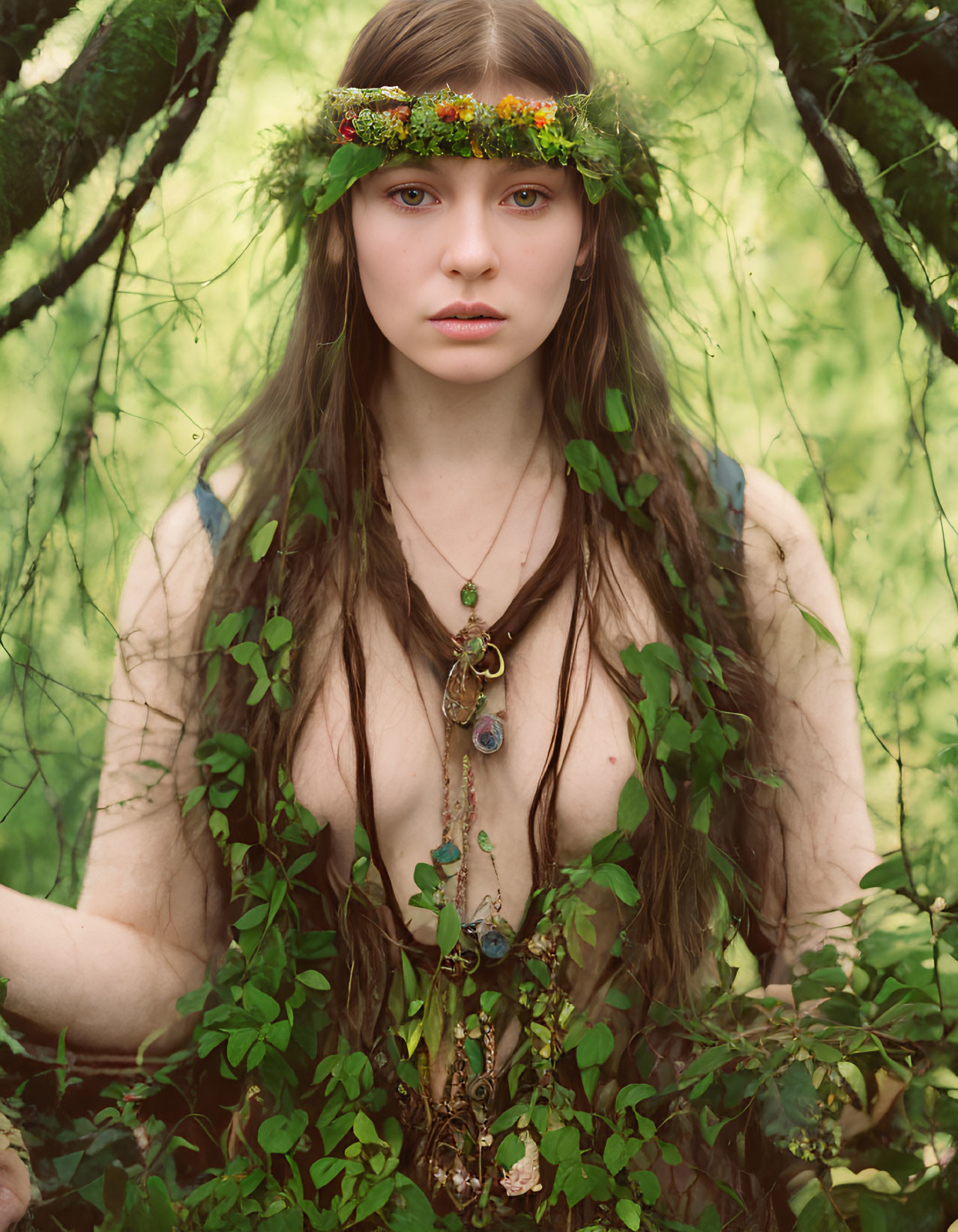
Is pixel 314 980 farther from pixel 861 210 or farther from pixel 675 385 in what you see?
pixel 861 210

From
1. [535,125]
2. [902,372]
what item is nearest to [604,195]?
[535,125]

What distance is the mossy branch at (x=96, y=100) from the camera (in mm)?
1383

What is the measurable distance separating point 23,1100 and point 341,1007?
1.32 ft

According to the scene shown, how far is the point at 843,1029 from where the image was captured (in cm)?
132

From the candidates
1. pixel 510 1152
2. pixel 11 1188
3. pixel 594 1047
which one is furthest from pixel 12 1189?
pixel 594 1047

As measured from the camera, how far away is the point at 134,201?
4.62 feet

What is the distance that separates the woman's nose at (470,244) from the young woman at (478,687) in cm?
7

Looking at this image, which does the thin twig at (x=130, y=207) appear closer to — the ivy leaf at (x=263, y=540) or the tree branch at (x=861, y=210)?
the ivy leaf at (x=263, y=540)

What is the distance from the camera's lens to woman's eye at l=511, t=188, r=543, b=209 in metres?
1.20

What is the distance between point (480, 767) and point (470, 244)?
0.55m

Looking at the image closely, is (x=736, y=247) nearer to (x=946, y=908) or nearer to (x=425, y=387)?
(x=425, y=387)

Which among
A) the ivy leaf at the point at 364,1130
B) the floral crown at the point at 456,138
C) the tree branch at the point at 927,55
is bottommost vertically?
the ivy leaf at the point at 364,1130

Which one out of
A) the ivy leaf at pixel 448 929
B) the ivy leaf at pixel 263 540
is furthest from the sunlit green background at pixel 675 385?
the ivy leaf at pixel 448 929

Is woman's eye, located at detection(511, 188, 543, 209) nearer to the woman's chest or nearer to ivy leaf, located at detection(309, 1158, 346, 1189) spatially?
the woman's chest
